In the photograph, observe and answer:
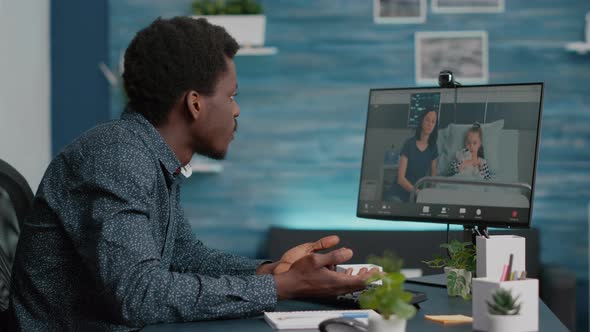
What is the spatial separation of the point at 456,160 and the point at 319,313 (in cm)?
61

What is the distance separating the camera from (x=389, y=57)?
13.4 feet

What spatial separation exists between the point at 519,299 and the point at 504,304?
61mm

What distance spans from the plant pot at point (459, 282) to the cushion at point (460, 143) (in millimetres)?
243

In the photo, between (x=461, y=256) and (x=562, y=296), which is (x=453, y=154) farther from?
(x=562, y=296)

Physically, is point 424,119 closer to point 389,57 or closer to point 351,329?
point 351,329

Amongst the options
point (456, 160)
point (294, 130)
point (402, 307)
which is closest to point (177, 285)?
point (402, 307)

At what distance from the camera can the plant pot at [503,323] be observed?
1357mm

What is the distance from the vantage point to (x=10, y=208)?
6.80 feet

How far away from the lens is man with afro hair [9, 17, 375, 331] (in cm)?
155

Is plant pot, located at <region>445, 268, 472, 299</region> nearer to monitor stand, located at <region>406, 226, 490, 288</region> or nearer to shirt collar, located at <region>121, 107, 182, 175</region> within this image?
monitor stand, located at <region>406, 226, 490, 288</region>

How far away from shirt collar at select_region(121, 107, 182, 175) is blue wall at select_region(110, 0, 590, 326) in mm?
2241

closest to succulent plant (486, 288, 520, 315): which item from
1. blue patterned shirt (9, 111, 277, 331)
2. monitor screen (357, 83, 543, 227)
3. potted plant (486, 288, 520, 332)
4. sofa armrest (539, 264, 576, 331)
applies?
potted plant (486, 288, 520, 332)

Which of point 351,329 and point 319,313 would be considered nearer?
point 351,329

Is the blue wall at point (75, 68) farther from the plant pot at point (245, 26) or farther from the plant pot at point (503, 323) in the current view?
the plant pot at point (503, 323)
